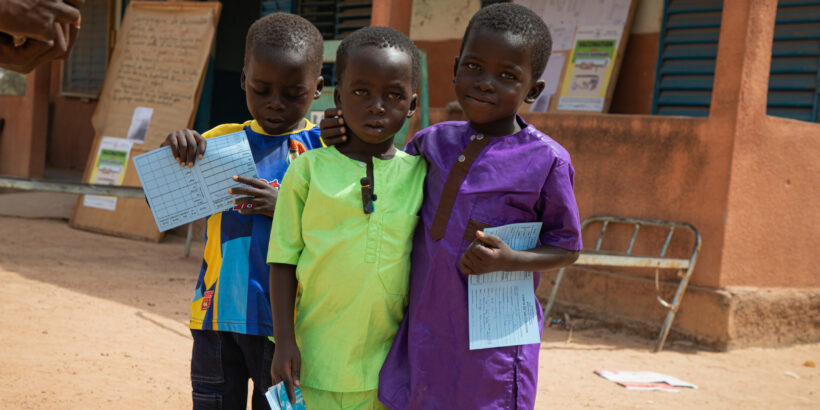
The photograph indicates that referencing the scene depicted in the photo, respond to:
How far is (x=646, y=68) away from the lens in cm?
572

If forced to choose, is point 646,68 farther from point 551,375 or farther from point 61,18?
point 61,18

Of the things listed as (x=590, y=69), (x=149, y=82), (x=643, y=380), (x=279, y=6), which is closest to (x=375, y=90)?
(x=643, y=380)

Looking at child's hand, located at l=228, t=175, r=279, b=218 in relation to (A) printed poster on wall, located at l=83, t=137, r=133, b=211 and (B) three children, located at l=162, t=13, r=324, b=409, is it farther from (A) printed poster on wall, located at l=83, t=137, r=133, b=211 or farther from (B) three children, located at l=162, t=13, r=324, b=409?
(A) printed poster on wall, located at l=83, t=137, r=133, b=211

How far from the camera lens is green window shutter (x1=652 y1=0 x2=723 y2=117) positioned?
532 cm

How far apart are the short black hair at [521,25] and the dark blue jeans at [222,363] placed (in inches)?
37.0

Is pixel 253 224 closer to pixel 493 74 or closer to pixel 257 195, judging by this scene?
pixel 257 195

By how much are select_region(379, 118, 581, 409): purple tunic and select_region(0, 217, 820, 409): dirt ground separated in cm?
166

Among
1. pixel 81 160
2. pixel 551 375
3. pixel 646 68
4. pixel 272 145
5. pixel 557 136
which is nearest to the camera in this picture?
pixel 272 145

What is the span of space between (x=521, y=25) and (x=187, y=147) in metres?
0.89

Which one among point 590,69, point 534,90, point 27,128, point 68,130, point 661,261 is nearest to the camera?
point 534,90

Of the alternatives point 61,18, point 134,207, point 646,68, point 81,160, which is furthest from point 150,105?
point 61,18

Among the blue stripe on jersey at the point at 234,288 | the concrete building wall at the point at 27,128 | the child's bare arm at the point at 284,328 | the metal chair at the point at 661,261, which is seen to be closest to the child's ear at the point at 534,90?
the child's bare arm at the point at 284,328

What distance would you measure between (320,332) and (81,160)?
1007cm

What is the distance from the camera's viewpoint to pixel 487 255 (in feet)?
4.85
